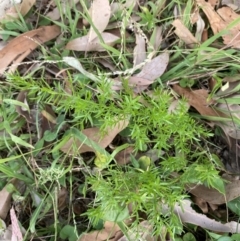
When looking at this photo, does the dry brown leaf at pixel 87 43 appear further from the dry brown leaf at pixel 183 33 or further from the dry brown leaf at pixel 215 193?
the dry brown leaf at pixel 215 193

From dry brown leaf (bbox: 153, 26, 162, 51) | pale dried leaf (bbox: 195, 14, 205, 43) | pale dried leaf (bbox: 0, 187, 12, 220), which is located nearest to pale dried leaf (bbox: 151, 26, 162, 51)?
dry brown leaf (bbox: 153, 26, 162, 51)

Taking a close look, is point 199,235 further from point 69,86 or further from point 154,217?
point 69,86

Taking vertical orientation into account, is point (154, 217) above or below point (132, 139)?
below

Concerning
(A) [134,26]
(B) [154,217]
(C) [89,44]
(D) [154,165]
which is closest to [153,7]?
(A) [134,26]

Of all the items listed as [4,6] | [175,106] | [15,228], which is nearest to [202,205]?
[175,106]

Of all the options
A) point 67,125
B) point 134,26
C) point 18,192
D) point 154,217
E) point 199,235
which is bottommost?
point 199,235

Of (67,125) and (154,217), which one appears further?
(67,125)
